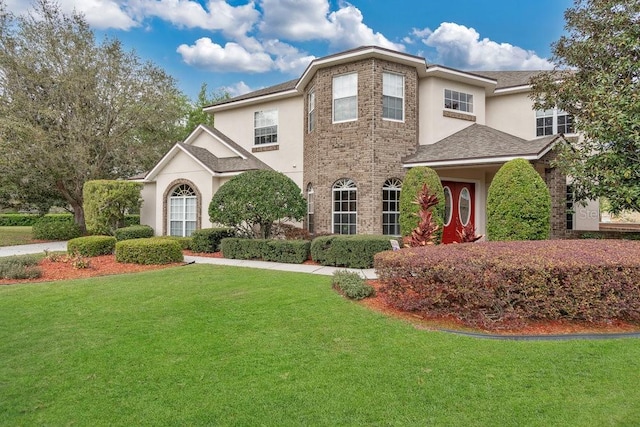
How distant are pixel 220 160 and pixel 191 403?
15305mm

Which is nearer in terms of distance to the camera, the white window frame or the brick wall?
the brick wall

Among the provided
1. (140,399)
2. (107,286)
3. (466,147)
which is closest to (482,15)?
(466,147)

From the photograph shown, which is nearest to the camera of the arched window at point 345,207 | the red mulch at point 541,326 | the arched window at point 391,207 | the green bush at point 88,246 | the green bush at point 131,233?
the red mulch at point 541,326

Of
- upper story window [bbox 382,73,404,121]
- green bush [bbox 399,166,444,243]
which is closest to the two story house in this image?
upper story window [bbox 382,73,404,121]

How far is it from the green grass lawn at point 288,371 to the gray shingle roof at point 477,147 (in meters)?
8.35

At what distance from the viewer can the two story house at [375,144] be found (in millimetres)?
13602

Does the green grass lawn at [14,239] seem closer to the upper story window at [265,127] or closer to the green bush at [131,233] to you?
the green bush at [131,233]

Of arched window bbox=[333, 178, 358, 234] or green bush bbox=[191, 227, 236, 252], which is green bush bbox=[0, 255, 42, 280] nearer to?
green bush bbox=[191, 227, 236, 252]

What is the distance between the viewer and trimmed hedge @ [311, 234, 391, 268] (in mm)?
10688

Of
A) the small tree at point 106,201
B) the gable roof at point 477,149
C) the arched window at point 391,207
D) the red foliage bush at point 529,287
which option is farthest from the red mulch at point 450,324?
the small tree at point 106,201

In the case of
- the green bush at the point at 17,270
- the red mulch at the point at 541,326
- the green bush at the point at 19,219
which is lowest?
the red mulch at the point at 541,326

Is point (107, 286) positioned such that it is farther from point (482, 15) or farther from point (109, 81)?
point (482, 15)

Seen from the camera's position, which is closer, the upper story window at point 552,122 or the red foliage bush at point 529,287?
the red foliage bush at point 529,287

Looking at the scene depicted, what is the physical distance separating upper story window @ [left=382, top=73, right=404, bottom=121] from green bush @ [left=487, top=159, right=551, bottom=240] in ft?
15.5
